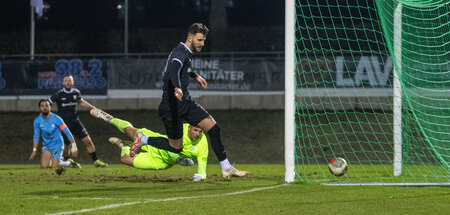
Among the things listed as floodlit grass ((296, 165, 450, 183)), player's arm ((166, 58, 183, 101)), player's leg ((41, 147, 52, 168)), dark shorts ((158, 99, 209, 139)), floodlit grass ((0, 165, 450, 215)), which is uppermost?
player's arm ((166, 58, 183, 101))

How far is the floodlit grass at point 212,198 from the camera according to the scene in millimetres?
6102

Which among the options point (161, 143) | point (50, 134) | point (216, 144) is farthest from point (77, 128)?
point (216, 144)

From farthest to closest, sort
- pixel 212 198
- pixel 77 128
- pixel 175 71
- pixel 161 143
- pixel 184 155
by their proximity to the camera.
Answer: pixel 77 128
pixel 184 155
pixel 161 143
pixel 175 71
pixel 212 198

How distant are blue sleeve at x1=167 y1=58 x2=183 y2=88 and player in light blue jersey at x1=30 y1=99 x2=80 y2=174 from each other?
5.98 meters

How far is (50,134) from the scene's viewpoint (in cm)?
1419

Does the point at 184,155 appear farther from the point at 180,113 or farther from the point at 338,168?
the point at 338,168

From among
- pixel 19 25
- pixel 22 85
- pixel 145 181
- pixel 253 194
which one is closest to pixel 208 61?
pixel 22 85

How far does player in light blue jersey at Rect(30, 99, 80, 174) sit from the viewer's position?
1405 cm

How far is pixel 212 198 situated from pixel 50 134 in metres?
7.90

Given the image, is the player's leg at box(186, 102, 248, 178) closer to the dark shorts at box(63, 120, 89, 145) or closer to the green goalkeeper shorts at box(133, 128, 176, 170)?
the green goalkeeper shorts at box(133, 128, 176, 170)

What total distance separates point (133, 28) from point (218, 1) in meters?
7.80

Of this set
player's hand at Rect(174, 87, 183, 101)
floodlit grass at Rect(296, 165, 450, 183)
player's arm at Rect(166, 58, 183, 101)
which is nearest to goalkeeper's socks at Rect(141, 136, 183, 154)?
player's arm at Rect(166, 58, 183, 101)

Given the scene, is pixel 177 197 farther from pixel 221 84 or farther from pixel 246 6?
pixel 246 6

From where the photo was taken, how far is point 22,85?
81.0ft
